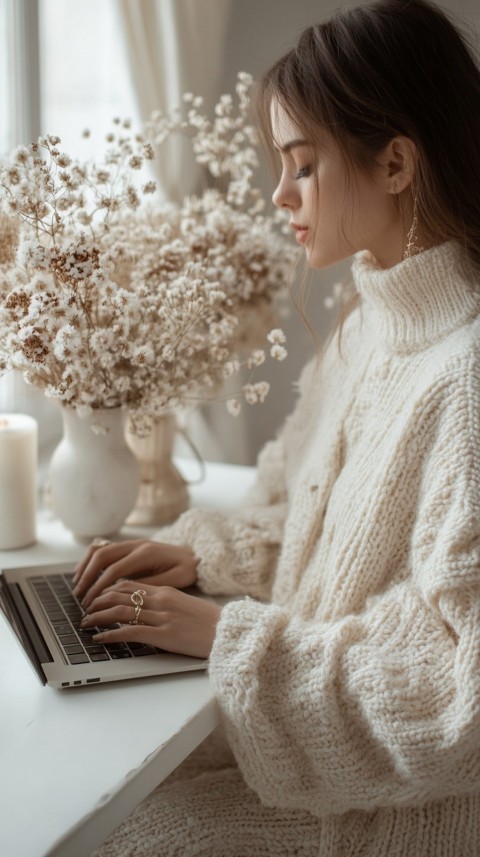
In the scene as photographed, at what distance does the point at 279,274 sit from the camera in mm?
1313

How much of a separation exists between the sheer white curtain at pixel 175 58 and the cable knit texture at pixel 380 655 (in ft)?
2.54

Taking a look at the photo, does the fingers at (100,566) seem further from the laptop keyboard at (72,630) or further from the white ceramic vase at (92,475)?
the white ceramic vase at (92,475)

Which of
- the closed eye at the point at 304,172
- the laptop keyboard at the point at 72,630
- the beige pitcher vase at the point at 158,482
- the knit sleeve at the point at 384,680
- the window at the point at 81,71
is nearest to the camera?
the knit sleeve at the point at 384,680

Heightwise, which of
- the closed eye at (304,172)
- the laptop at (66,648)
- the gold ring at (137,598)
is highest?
the closed eye at (304,172)

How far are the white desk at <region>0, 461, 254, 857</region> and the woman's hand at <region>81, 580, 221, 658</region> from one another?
4cm

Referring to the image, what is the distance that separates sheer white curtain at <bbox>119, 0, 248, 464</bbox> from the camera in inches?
62.2

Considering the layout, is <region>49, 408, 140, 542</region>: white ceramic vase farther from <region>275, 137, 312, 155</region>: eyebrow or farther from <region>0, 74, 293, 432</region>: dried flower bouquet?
<region>275, 137, 312, 155</region>: eyebrow

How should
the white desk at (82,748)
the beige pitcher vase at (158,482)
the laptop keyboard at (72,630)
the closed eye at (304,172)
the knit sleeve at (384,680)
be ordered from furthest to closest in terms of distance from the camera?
the beige pitcher vase at (158,482), the closed eye at (304,172), the laptop keyboard at (72,630), the knit sleeve at (384,680), the white desk at (82,748)

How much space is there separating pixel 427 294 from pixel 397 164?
0.15m

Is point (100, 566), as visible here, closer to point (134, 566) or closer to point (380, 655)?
point (134, 566)

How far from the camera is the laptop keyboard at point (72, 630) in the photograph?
2.78ft

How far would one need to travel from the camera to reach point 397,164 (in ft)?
2.99

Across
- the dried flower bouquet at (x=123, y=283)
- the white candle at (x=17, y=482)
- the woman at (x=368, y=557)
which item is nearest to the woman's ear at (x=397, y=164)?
the woman at (x=368, y=557)

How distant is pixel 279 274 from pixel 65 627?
685 millimetres
